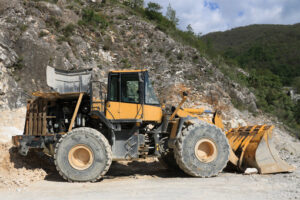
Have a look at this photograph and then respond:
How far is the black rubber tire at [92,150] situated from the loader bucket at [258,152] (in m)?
3.46

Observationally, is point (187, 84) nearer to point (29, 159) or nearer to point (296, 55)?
point (29, 159)

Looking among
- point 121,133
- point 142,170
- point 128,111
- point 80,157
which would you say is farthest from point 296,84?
point 80,157

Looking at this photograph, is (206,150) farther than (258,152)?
Yes

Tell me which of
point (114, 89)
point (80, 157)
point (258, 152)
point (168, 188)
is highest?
point (114, 89)

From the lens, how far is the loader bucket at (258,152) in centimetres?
734

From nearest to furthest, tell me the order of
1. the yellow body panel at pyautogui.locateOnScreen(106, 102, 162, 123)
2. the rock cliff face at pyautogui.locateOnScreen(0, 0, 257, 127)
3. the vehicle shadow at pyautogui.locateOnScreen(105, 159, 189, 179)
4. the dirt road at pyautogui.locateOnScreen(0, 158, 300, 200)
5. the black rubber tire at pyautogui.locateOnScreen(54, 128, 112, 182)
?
the dirt road at pyautogui.locateOnScreen(0, 158, 300, 200) < the black rubber tire at pyautogui.locateOnScreen(54, 128, 112, 182) < the yellow body panel at pyautogui.locateOnScreen(106, 102, 162, 123) < the vehicle shadow at pyautogui.locateOnScreen(105, 159, 189, 179) < the rock cliff face at pyautogui.locateOnScreen(0, 0, 257, 127)

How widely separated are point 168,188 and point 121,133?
220 centimetres

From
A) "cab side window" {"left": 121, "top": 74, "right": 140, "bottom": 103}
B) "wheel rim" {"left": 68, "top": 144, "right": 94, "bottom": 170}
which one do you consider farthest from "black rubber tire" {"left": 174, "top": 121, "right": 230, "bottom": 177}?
"wheel rim" {"left": 68, "top": 144, "right": 94, "bottom": 170}

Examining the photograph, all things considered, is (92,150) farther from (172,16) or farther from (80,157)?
(172,16)

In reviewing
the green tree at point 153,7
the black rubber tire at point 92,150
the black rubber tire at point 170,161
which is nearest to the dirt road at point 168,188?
the black rubber tire at point 92,150

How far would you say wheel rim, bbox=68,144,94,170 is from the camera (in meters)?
7.16

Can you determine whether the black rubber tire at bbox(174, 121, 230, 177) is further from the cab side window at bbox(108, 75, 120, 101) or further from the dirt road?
the cab side window at bbox(108, 75, 120, 101)

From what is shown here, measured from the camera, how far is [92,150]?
7156 mm

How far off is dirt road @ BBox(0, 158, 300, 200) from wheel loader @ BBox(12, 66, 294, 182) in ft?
1.40
